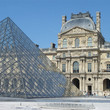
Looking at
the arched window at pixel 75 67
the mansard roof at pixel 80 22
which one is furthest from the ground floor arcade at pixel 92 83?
the mansard roof at pixel 80 22

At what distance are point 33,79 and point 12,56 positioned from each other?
8.47 ft

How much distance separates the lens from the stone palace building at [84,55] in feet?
164

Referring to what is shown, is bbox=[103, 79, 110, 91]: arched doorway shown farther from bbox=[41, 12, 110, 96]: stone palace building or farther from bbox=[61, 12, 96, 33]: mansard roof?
bbox=[61, 12, 96, 33]: mansard roof

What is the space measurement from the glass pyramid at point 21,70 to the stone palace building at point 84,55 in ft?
86.7

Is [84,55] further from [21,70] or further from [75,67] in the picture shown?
[21,70]

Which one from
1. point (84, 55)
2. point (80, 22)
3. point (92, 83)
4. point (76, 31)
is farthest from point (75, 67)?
point (80, 22)

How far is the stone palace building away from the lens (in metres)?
50.1

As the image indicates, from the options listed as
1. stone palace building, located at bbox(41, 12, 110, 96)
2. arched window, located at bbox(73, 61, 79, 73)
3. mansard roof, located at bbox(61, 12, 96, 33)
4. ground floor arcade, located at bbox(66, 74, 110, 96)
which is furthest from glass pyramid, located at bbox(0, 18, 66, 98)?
mansard roof, located at bbox(61, 12, 96, 33)

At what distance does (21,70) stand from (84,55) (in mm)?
33366

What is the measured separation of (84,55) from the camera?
50844mm

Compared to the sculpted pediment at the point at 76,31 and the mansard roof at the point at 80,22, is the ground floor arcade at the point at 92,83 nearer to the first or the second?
the sculpted pediment at the point at 76,31

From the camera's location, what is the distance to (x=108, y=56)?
51.8 m

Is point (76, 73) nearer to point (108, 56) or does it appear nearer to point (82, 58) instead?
point (82, 58)

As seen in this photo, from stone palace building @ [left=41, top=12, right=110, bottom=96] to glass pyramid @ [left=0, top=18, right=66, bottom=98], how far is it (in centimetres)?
2644
